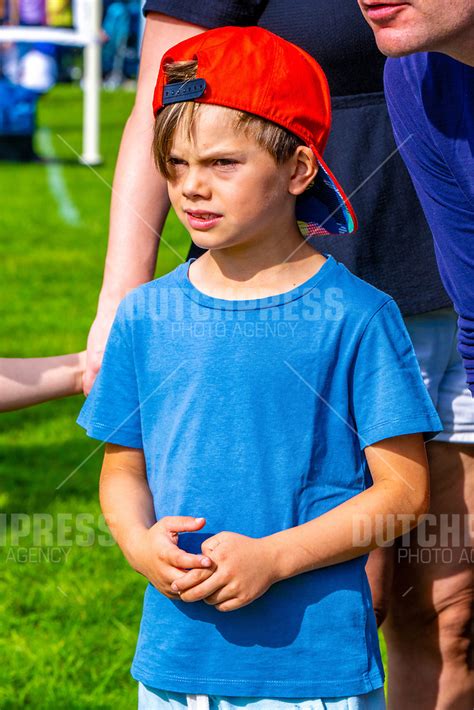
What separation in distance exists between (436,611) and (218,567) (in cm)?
98

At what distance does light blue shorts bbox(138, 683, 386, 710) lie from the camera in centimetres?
197

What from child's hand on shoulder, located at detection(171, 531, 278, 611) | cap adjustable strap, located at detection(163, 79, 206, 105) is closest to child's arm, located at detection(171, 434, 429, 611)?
child's hand on shoulder, located at detection(171, 531, 278, 611)

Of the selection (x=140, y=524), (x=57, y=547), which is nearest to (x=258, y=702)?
(x=140, y=524)

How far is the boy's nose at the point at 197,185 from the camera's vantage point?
200 cm

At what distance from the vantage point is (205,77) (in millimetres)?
2012

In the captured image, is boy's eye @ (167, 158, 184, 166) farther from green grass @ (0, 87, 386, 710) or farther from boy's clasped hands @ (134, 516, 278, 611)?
green grass @ (0, 87, 386, 710)

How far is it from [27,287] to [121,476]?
595 centimetres

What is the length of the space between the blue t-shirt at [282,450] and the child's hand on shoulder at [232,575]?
70 millimetres

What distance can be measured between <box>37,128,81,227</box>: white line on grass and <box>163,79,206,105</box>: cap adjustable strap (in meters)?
8.13

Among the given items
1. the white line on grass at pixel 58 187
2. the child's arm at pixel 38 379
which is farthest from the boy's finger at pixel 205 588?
the white line on grass at pixel 58 187

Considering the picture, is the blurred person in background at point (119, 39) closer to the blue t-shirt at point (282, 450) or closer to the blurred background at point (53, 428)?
the blurred background at point (53, 428)

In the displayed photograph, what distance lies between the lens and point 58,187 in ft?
38.9

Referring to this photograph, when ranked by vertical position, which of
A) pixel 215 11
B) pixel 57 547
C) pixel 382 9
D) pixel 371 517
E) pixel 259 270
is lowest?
pixel 57 547

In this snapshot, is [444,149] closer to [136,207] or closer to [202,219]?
[202,219]
